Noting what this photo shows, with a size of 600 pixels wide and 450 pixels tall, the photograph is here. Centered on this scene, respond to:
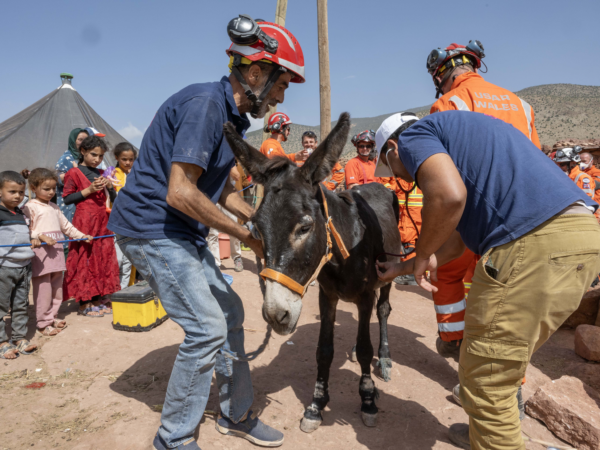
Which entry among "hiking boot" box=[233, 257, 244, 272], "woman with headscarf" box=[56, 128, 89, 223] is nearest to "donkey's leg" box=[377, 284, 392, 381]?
"hiking boot" box=[233, 257, 244, 272]

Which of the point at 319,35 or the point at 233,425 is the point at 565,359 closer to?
the point at 233,425

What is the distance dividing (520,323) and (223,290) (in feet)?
6.63

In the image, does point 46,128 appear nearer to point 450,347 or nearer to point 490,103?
point 490,103

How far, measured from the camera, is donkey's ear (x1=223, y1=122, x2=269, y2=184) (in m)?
2.41

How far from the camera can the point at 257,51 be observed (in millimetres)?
2562

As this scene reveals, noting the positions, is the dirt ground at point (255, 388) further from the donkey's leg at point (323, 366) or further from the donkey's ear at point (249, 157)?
the donkey's ear at point (249, 157)

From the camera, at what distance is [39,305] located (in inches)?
192

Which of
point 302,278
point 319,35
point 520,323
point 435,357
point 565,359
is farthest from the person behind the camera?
point 319,35

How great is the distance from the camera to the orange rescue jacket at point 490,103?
3053 millimetres

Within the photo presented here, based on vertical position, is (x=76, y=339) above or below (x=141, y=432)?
below

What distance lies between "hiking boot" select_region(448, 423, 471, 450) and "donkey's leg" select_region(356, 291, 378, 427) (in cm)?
65

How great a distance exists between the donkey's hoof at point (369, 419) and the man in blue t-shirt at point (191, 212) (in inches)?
56.5

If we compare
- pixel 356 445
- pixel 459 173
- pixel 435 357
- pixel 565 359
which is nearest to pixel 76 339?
pixel 356 445

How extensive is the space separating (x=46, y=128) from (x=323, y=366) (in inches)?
478
